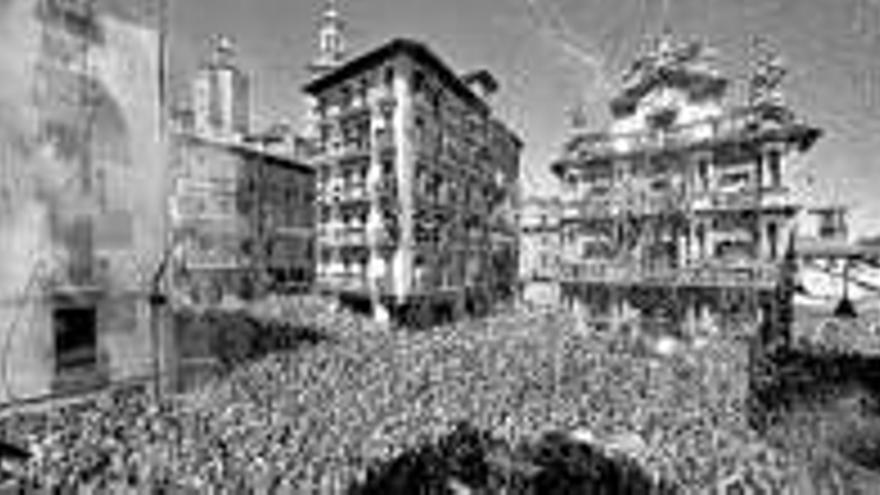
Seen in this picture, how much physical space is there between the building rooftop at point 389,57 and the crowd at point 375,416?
17.1 m

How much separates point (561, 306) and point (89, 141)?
23.3 metres

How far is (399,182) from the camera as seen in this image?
2669 centimetres

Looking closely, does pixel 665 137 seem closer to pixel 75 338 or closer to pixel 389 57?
pixel 389 57

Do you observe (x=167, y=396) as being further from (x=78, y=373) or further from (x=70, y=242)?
(x=70, y=242)

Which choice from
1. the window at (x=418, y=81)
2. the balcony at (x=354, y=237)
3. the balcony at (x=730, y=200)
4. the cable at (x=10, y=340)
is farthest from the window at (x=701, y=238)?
the cable at (x=10, y=340)

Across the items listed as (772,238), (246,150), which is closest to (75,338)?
(246,150)

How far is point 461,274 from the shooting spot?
3303cm

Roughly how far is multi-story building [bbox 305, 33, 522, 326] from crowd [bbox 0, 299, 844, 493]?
8116mm

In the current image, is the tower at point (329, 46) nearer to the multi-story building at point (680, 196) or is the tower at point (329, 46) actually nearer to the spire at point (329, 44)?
the spire at point (329, 44)

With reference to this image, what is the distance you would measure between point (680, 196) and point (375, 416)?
21061mm

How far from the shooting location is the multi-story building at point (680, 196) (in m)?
22.8

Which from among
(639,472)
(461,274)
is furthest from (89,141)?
(461,274)

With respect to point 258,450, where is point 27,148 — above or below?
above

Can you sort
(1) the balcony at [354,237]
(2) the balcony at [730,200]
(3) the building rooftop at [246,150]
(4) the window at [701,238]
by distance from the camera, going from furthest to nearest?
(3) the building rooftop at [246,150] < (1) the balcony at [354,237] < (4) the window at [701,238] < (2) the balcony at [730,200]
